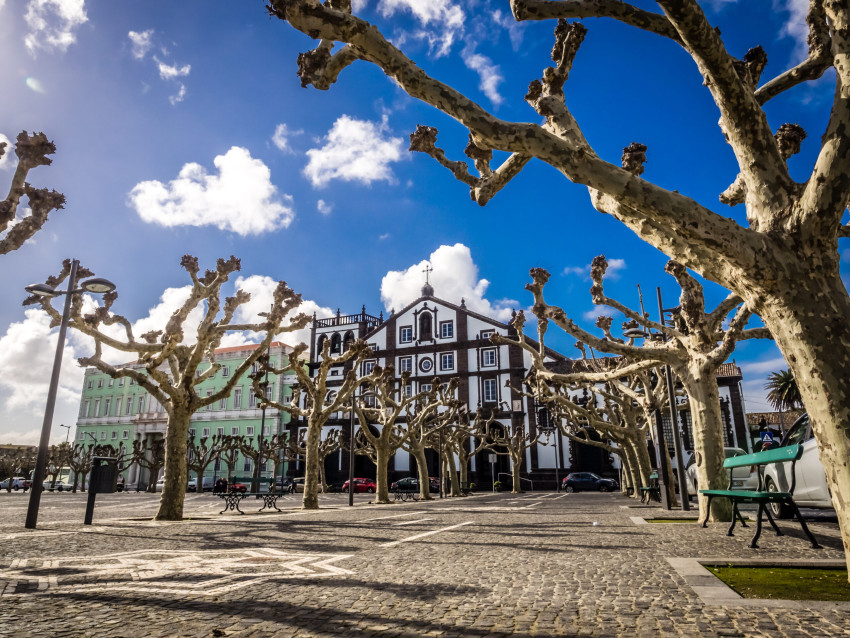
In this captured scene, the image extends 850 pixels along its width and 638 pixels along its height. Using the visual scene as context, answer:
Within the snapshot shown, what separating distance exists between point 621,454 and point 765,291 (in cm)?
3024

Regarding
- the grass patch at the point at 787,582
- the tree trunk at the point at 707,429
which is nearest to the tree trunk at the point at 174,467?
the tree trunk at the point at 707,429

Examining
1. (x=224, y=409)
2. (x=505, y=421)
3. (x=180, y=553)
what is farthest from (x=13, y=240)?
(x=224, y=409)

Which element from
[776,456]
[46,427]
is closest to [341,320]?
[46,427]

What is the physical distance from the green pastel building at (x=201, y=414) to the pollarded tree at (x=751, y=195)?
58.1 meters

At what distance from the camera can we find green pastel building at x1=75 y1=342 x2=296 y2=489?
6300cm

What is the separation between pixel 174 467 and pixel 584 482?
3631 centimetres

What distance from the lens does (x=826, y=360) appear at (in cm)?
410

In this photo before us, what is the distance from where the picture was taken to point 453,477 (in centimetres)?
3609

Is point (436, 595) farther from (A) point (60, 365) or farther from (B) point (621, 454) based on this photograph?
(B) point (621, 454)

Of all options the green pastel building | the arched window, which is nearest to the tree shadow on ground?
the arched window

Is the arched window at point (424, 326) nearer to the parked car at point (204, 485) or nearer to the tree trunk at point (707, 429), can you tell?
the parked car at point (204, 485)

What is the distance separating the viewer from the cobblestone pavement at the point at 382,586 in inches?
150

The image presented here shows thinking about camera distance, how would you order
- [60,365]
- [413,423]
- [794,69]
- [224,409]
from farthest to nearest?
[224,409]
[413,423]
[60,365]
[794,69]

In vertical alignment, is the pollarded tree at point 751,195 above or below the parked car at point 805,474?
above
